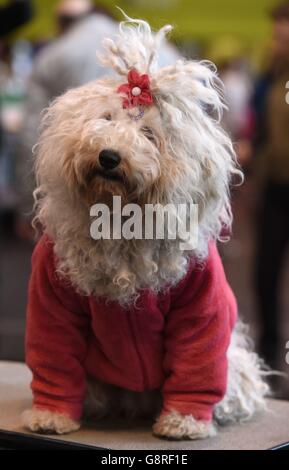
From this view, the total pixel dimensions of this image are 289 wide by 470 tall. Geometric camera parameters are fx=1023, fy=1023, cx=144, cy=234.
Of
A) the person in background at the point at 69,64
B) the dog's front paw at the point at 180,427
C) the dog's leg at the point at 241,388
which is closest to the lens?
the dog's front paw at the point at 180,427

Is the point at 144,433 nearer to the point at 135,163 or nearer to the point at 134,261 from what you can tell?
the point at 134,261

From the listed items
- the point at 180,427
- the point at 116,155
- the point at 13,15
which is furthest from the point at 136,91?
the point at 13,15

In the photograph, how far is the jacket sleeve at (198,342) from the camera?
1.97 metres

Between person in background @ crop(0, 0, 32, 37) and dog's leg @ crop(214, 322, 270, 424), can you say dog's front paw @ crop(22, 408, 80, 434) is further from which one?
person in background @ crop(0, 0, 32, 37)

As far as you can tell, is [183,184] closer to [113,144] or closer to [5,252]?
[113,144]

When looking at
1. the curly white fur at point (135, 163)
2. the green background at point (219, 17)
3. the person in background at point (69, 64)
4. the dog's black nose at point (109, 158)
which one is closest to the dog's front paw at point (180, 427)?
the curly white fur at point (135, 163)

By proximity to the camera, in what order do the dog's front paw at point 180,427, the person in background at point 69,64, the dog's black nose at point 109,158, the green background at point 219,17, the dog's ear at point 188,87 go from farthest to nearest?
the green background at point 219,17 < the person in background at point 69,64 < the dog's front paw at point 180,427 < the dog's ear at point 188,87 < the dog's black nose at point 109,158

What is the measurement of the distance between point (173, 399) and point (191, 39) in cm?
1023

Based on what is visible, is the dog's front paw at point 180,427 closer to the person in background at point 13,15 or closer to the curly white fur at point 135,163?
the curly white fur at point 135,163

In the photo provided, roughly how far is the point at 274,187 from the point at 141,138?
2243 millimetres

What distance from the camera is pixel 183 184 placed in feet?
Answer: 6.04

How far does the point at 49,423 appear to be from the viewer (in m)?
1.99

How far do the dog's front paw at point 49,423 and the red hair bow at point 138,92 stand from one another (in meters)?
0.62
